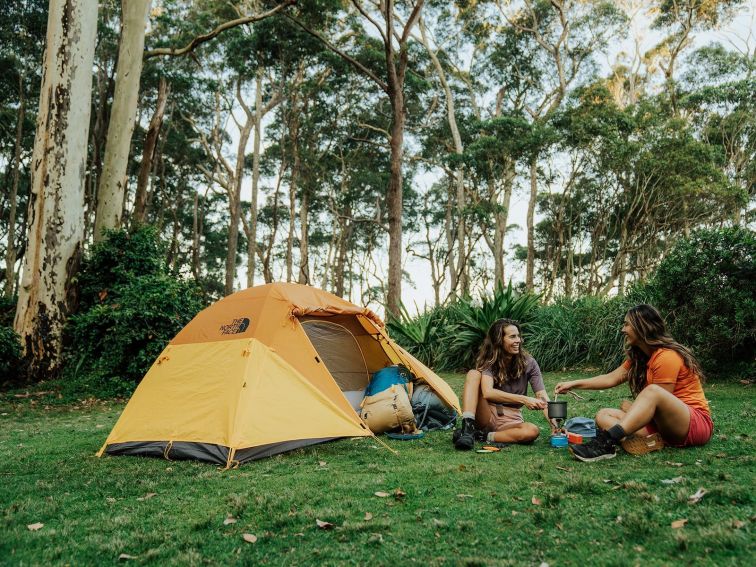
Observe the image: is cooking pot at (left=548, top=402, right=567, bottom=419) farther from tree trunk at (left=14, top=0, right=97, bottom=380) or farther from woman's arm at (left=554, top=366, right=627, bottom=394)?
tree trunk at (left=14, top=0, right=97, bottom=380)

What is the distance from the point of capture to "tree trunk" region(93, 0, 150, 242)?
9.89 meters

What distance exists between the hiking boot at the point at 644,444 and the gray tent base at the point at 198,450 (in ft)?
7.01

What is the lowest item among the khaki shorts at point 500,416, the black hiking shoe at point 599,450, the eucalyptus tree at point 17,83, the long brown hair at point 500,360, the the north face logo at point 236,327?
the black hiking shoe at point 599,450

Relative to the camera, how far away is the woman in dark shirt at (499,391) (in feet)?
14.3

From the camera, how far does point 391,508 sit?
9.60 feet

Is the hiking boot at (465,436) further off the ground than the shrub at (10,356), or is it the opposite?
the shrub at (10,356)

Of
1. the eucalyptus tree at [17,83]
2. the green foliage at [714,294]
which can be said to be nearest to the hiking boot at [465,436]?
the green foliage at [714,294]

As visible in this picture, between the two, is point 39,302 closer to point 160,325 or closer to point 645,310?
point 160,325

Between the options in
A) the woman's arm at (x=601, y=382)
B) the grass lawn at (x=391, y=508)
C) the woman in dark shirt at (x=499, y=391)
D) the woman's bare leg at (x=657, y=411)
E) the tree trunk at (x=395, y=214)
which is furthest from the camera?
the tree trunk at (x=395, y=214)

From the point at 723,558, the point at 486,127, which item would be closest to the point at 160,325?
the point at 723,558

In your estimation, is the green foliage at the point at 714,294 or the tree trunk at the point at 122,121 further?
the tree trunk at the point at 122,121

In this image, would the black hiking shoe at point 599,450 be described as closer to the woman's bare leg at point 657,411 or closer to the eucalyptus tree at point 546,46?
the woman's bare leg at point 657,411

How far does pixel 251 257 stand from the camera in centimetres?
1984

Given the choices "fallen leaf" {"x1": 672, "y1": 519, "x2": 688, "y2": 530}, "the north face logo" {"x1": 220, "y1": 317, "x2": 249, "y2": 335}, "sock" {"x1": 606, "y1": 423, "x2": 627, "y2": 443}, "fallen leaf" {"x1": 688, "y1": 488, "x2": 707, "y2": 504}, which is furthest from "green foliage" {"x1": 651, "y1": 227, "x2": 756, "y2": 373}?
"the north face logo" {"x1": 220, "y1": 317, "x2": 249, "y2": 335}
